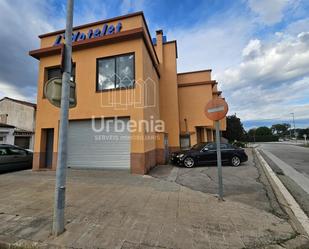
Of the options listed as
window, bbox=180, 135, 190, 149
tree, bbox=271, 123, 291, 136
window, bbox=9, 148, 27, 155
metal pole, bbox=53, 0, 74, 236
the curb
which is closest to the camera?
metal pole, bbox=53, 0, 74, 236

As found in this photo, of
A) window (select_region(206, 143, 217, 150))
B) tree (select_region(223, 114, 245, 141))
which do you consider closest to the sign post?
window (select_region(206, 143, 217, 150))

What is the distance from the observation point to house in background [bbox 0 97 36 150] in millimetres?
17362

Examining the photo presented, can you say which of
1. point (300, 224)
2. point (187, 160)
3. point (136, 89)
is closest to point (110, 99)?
point (136, 89)

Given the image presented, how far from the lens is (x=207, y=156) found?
10609 mm

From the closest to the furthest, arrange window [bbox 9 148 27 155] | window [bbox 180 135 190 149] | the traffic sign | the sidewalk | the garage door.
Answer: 1. the sidewalk
2. the traffic sign
3. the garage door
4. window [bbox 9 148 27 155]
5. window [bbox 180 135 190 149]

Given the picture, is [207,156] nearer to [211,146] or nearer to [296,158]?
[211,146]

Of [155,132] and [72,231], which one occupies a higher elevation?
[155,132]

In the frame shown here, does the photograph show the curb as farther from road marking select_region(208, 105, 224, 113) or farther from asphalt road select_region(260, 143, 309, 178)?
asphalt road select_region(260, 143, 309, 178)

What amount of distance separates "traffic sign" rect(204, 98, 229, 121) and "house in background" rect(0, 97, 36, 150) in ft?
63.7

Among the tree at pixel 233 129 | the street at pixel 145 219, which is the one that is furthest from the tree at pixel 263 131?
the street at pixel 145 219

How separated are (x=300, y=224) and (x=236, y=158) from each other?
746cm

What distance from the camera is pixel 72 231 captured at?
3.26 m

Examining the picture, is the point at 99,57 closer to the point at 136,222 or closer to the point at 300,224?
the point at 136,222

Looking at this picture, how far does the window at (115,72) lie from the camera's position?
899 cm
